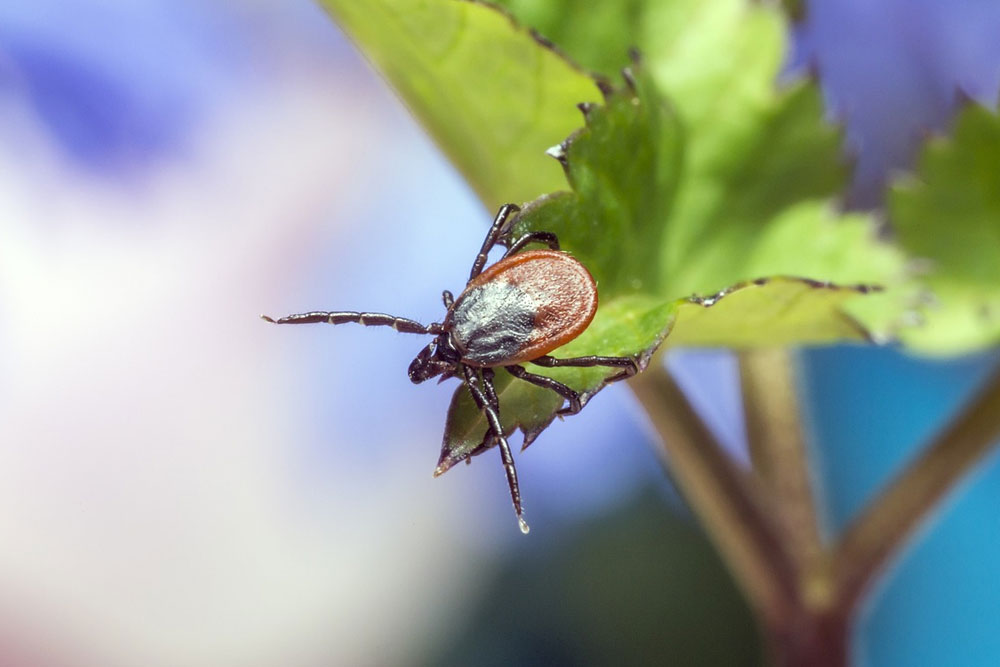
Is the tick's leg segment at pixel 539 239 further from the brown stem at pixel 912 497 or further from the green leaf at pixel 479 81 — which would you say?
the brown stem at pixel 912 497

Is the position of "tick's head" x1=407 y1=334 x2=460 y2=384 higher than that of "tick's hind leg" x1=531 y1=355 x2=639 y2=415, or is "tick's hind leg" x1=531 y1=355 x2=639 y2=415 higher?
"tick's head" x1=407 y1=334 x2=460 y2=384

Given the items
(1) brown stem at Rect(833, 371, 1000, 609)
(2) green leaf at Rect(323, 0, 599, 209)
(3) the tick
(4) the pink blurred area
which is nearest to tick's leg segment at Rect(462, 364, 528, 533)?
(3) the tick

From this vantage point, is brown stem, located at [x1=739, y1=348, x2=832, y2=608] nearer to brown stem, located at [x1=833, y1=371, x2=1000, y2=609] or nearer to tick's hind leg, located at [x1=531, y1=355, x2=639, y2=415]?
brown stem, located at [x1=833, y1=371, x2=1000, y2=609]

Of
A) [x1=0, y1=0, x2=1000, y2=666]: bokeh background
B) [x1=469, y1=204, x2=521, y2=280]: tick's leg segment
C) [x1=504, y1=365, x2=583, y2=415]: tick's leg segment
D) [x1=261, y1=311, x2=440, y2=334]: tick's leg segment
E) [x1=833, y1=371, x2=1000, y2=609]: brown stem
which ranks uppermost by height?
[x1=0, y1=0, x2=1000, y2=666]: bokeh background

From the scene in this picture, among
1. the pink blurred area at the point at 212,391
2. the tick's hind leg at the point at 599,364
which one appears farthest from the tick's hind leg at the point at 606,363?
the pink blurred area at the point at 212,391

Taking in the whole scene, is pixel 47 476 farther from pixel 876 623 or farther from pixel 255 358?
pixel 876 623

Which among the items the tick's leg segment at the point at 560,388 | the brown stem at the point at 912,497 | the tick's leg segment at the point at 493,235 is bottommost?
A: the brown stem at the point at 912,497
